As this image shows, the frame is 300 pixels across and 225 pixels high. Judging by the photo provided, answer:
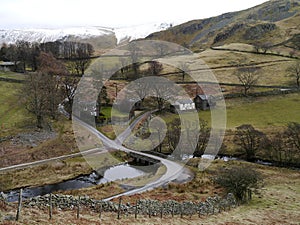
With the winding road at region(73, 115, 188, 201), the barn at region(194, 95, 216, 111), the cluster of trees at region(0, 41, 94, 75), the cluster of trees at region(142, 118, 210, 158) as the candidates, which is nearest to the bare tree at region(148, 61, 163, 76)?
the cluster of trees at region(0, 41, 94, 75)

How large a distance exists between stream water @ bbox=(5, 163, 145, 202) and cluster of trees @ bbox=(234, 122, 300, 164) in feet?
65.2

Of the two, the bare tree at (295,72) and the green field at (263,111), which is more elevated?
the bare tree at (295,72)

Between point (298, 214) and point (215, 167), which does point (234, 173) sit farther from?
point (215, 167)

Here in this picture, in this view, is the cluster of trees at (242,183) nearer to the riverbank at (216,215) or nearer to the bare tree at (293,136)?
the riverbank at (216,215)

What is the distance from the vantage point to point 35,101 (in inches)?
2549

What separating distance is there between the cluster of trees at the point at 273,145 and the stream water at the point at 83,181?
65.2ft

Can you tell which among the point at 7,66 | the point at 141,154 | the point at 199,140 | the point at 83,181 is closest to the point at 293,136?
the point at 199,140

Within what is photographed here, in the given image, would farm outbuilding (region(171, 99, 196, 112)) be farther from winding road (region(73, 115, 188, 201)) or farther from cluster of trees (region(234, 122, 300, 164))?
cluster of trees (region(234, 122, 300, 164))

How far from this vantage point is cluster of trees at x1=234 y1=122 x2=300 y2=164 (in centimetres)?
5241

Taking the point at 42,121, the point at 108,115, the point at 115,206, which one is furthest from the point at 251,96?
the point at 115,206

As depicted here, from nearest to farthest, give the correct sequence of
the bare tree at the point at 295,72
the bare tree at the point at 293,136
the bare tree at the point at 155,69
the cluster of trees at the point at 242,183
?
the cluster of trees at the point at 242,183, the bare tree at the point at 293,136, the bare tree at the point at 295,72, the bare tree at the point at 155,69

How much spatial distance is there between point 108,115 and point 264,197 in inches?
2097

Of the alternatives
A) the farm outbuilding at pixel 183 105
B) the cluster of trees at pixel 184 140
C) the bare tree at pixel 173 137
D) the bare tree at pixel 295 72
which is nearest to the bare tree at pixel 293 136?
the cluster of trees at pixel 184 140

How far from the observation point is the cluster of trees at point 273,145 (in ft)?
172
